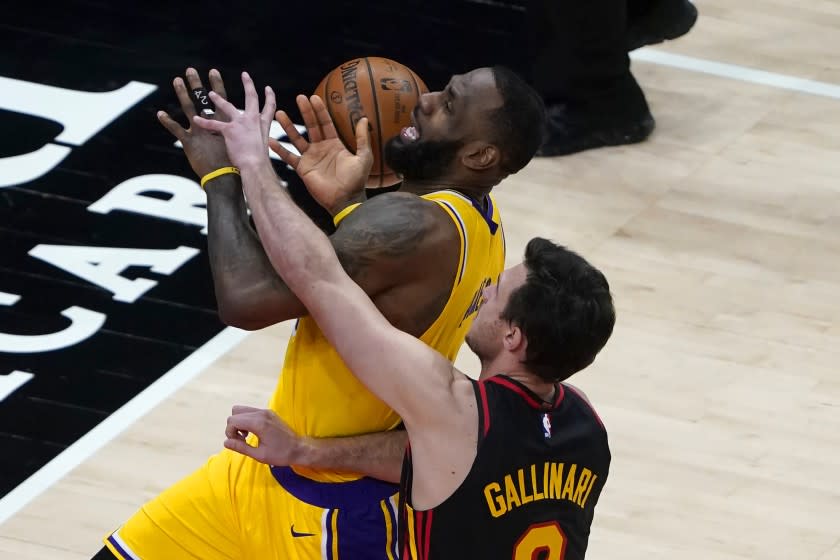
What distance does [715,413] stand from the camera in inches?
249

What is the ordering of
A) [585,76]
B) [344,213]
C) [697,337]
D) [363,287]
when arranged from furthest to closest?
[585,76], [697,337], [344,213], [363,287]

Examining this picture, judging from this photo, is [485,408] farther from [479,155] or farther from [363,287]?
[479,155]

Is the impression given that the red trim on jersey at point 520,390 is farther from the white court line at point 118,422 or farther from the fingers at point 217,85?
the white court line at point 118,422

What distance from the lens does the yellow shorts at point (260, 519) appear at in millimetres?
3986

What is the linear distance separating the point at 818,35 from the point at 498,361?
22.6 feet

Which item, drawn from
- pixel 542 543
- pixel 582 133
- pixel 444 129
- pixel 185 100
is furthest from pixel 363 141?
pixel 582 133

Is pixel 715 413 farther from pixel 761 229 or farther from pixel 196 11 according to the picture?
pixel 196 11

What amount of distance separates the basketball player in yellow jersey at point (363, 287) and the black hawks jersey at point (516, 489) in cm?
36

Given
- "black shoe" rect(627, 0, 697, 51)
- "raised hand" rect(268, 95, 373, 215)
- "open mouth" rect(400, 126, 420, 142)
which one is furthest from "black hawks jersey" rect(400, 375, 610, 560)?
"black shoe" rect(627, 0, 697, 51)

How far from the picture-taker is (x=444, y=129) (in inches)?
157

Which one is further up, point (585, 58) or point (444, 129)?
point (444, 129)

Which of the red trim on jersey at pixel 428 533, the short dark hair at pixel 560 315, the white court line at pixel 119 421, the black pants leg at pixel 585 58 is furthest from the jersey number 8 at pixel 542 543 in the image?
the black pants leg at pixel 585 58

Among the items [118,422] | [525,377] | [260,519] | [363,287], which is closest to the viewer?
[525,377]

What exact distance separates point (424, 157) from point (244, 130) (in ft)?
1.61
